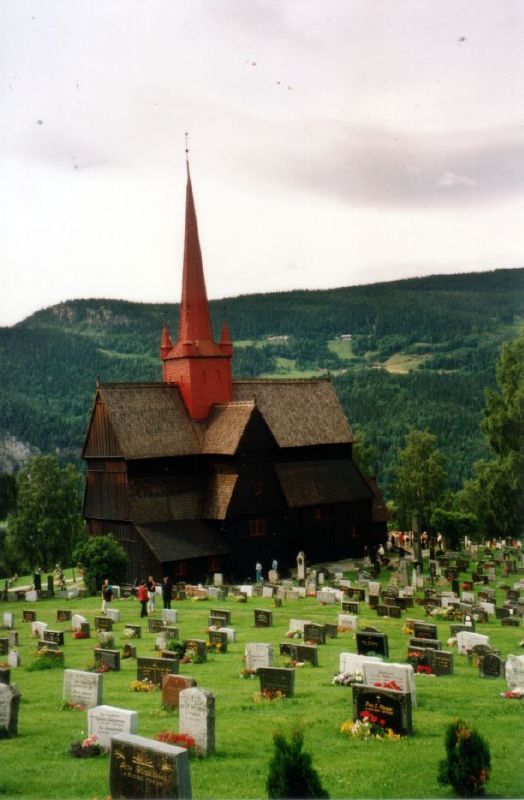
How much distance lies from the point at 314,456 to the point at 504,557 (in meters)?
11.4

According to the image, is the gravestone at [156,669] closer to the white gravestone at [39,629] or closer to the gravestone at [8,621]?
the white gravestone at [39,629]

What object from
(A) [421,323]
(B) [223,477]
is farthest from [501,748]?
(A) [421,323]

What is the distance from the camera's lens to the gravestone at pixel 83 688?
669 inches

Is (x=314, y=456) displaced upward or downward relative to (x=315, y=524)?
upward

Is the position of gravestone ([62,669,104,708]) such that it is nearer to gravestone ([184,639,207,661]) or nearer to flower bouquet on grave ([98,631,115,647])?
gravestone ([184,639,207,661])

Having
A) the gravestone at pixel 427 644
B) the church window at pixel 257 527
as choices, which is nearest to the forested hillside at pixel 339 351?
the church window at pixel 257 527

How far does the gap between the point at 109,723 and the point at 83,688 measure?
10.5 feet

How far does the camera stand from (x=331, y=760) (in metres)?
13.5

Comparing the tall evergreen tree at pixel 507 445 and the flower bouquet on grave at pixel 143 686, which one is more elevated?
the tall evergreen tree at pixel 507 445

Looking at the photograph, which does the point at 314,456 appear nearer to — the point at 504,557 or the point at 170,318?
the point at 504,557

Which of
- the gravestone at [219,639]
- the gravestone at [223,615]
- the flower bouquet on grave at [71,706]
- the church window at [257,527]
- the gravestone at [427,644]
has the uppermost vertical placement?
the church window at [257,527]

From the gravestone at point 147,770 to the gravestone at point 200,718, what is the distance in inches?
77.1

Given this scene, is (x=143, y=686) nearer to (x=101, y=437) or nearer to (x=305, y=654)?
(x=305, y=654)

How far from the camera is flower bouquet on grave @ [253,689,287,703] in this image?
17250mm
